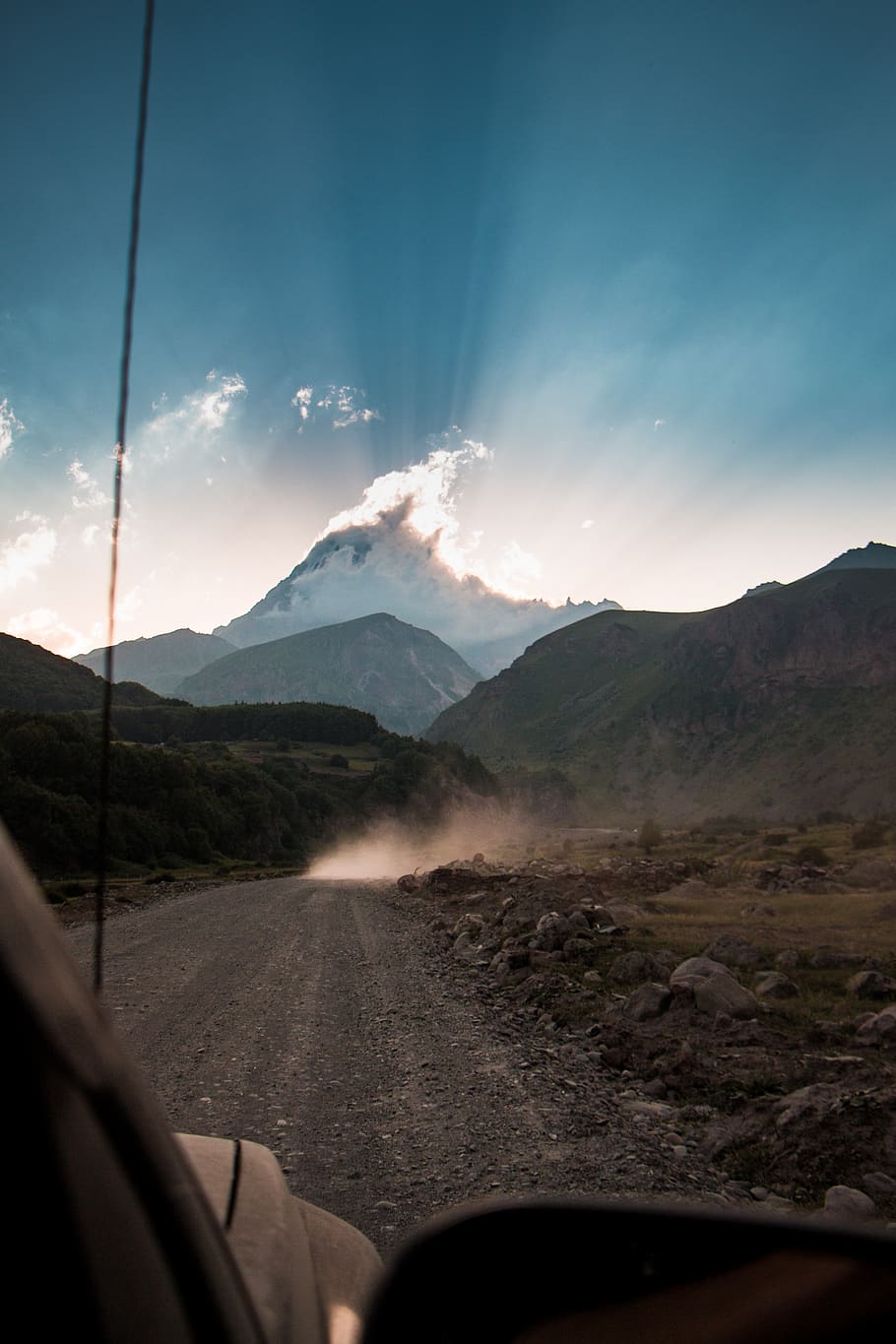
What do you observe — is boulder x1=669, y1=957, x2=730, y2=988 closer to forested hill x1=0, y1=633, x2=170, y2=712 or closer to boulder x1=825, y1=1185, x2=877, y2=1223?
boulder x1=825, y1=1185, x2=877, y2=1223

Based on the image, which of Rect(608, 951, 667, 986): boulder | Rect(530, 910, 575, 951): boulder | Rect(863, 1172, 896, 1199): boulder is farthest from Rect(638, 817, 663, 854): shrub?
Rect(863, 1172, 896, 1199): boulder

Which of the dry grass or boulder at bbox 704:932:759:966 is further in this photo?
the dry grass

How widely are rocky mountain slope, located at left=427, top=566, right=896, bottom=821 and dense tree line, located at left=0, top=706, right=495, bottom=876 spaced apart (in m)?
47.2

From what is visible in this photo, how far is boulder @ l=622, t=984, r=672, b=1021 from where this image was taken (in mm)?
10516

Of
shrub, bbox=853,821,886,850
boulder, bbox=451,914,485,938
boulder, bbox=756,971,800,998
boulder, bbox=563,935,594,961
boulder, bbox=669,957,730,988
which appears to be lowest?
shrub, bbox=853,821,886,850

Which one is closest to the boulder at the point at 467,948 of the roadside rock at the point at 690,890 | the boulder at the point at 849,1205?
the roadside rock at the point at 690,890

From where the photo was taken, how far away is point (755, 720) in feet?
488

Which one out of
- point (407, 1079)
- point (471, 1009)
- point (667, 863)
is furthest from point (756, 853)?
point (407, 1079)

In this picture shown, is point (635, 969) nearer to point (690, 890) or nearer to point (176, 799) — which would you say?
point (690, 890)

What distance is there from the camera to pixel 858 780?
109625 mm

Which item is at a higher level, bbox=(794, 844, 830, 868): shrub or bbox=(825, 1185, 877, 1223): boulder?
bbox=(825, 1185, 877, 1223): boulder

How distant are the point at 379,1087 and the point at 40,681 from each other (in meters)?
106

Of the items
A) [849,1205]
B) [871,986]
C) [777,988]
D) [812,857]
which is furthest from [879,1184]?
[812,857]

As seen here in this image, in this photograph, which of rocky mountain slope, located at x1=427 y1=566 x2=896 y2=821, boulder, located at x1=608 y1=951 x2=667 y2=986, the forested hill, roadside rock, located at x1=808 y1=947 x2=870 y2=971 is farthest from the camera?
rocky mountain slope, located at x1=427 y1=566 x2=896 y2=821
